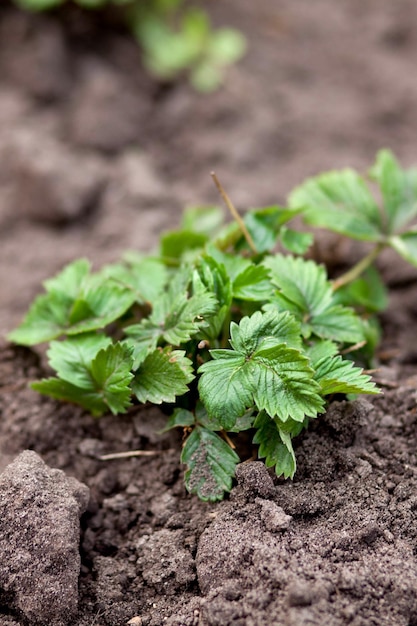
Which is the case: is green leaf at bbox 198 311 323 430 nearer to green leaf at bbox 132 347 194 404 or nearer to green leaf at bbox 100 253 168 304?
green leaf at bbox 132 347 194 404

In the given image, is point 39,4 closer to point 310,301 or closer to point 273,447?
point 310,301

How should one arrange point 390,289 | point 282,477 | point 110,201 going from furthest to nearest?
point 110,201 → point 390,289 → point 282,477

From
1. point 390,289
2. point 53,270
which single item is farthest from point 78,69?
point 390,289

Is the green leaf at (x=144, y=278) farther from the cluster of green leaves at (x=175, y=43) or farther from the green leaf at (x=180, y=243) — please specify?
the cluster of green leaves at (x=175, y=43)

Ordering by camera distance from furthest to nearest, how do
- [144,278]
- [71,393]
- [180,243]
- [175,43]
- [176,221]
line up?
[175,43] → [176,221] → [180,243] → [144,278] → [71,393]

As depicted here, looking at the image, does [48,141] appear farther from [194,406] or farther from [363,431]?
[363,431]

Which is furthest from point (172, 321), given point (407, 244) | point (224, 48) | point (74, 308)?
point (224, 48)

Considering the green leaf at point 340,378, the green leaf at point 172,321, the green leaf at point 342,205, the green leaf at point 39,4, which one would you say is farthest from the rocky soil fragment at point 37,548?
the green leaf at point 39,4
